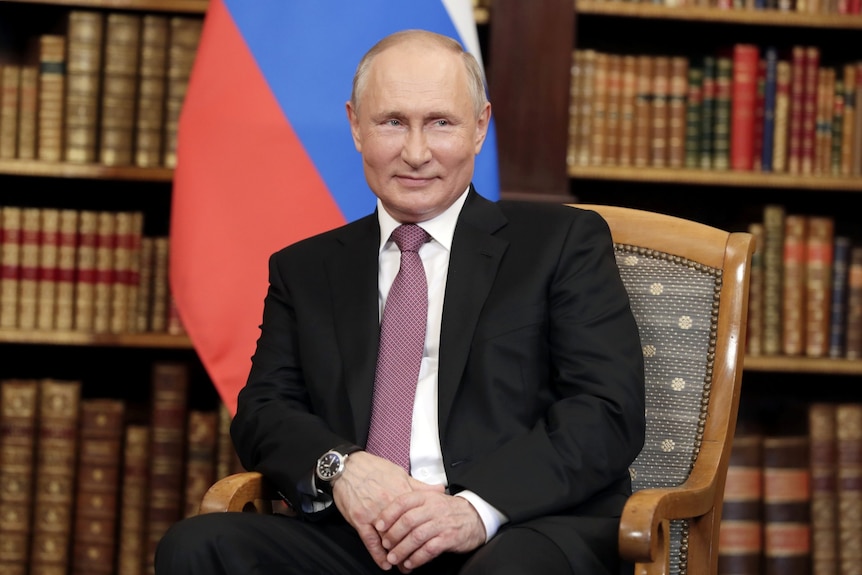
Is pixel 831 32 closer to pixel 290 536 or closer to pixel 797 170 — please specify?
pixel 797 170

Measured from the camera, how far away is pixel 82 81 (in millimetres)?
3180

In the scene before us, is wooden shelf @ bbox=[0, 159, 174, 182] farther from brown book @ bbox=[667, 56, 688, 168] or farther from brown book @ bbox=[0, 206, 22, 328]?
brown book @ bbox=[667, 56, 688, 168]

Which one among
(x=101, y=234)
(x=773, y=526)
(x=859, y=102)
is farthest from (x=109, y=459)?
(x=859, y=102)

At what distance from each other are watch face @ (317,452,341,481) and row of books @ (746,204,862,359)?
175 cm

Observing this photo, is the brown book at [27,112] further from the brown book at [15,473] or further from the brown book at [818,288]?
the brown book at [818,288]

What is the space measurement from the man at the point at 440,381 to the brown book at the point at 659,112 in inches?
49.9

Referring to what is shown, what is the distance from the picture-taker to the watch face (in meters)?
1.76

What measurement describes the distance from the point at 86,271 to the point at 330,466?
1.68 m

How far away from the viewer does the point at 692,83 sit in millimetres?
3230

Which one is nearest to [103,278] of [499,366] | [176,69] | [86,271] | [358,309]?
[86,271]

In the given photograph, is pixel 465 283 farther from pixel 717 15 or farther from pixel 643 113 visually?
pixel 717 15

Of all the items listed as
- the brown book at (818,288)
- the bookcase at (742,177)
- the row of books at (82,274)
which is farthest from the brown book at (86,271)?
the brown book at (818,288)

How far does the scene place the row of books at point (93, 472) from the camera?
316 cm

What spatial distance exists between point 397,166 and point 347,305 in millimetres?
241
